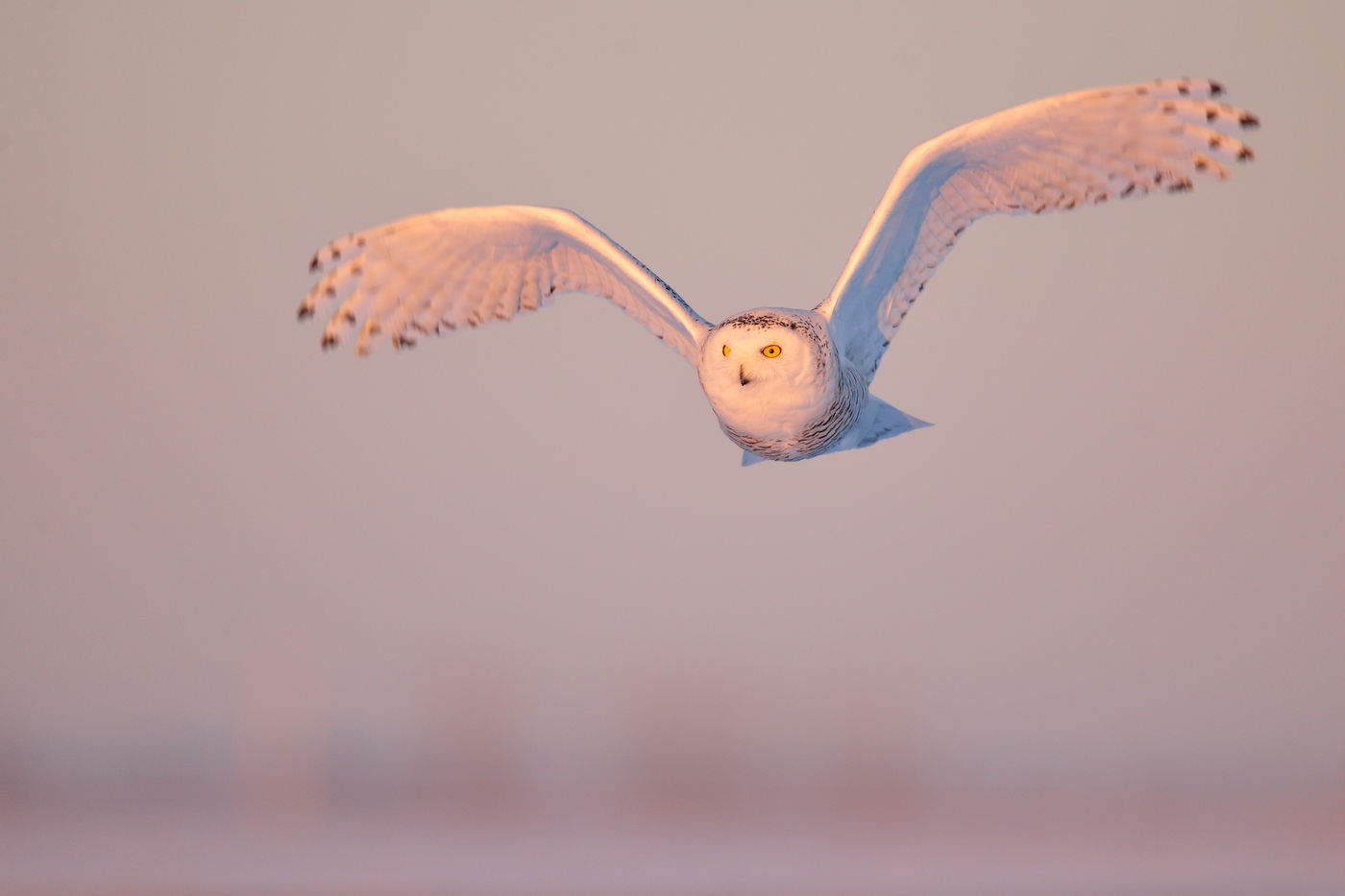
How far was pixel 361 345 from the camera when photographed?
A: 3.67 meters

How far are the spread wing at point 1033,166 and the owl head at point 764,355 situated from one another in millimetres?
367

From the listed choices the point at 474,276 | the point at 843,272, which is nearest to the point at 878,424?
the point at 843,272

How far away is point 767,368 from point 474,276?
130cm

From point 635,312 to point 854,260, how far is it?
3.06 ft

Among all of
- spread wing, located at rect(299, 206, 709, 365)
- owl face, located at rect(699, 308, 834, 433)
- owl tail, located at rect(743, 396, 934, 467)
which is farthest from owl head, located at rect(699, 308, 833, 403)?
owl tail, located at rect(743, 396, 934, 467)

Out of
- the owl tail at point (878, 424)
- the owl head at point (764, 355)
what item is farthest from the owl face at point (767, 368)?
the owl tail at point (878, 424)

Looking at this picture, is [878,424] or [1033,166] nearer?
[1033,166]

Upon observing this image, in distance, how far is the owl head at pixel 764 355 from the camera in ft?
9.76

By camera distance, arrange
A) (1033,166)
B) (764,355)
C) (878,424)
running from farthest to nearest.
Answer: (878,424), (1033,166), (764,355)

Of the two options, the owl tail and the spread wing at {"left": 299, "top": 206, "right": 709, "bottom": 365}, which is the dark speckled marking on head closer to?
the spread wing at {"left": 299, "top": 206, "right": 709, "bottom": 365}

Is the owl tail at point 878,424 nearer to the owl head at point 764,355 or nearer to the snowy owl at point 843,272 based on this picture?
Answer: the snowy owl at point 843,272

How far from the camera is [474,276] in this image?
381 cm

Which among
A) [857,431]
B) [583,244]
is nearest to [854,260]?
[857,431]

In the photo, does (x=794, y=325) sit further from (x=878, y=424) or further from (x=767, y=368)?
(x=878, y=424)
